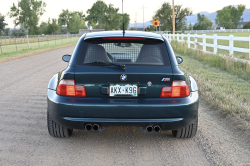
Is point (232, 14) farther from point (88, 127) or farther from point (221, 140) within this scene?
point (88, 127)

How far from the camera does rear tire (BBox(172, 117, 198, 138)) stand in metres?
4.15

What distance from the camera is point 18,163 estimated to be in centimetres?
340

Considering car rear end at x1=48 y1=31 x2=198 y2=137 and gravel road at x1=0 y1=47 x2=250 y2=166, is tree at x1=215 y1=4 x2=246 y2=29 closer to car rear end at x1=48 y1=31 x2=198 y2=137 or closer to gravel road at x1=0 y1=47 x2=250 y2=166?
gravel road at x1=0 y1=47 x2=250 y2=166

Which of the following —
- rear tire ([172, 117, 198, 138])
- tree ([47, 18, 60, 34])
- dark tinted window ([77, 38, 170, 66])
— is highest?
tree ([47, 18, 60, 34])

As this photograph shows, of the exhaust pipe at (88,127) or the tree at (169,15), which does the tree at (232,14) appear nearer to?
the tree at (169,15)

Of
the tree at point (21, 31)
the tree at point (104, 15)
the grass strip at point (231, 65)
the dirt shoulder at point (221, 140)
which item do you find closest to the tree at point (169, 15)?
the tree at point (21, 31)

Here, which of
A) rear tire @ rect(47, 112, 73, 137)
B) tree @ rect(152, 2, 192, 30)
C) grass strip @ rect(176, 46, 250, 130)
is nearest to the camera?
rear tire @ rect(47, 112, 73, 137)

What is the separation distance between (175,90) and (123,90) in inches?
24.7

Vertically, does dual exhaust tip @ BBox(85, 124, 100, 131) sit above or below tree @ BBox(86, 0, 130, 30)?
below

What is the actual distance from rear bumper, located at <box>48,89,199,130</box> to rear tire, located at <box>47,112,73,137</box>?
20.6 inches

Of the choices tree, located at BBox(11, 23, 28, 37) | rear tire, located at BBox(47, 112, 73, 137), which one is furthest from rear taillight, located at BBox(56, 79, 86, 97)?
tree, located at BBox(11, 23, 28, 37)

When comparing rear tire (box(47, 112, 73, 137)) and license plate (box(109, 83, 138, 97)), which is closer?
license plate (box(109, 83, 138, 97))

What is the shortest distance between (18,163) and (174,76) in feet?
6.72

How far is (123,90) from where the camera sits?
3.60 metres
